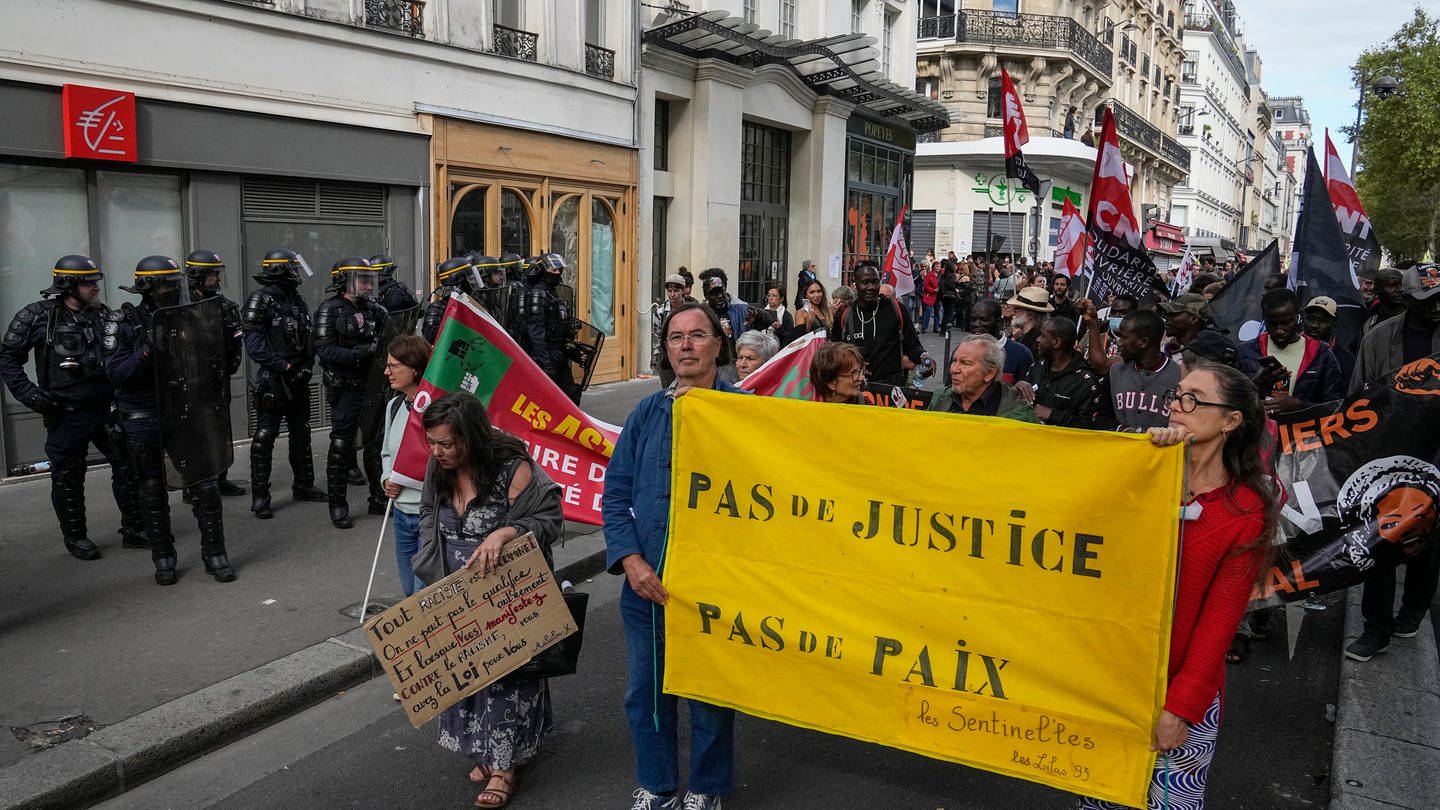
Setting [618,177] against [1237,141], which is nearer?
[618,177]

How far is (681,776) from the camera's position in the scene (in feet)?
14.7

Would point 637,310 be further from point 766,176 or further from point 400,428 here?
point 400,428

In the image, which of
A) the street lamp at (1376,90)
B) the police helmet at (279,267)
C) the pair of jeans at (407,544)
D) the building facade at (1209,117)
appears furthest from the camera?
the building facade at (1209,117)

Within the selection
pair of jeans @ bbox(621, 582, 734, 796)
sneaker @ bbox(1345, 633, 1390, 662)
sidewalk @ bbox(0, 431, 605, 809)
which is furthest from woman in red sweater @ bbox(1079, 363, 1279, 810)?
sidewalk @ bbox(0, 431, 605, 809)

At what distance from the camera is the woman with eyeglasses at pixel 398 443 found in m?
4.71

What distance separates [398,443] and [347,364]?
3141mm

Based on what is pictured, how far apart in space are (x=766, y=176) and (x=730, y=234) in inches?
115

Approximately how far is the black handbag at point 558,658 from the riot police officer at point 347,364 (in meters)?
4.31

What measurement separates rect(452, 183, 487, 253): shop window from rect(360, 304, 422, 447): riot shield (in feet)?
16.7

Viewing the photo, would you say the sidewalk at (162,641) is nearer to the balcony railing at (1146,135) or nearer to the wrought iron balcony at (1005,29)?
the wrought iron balcony at (1005,29)

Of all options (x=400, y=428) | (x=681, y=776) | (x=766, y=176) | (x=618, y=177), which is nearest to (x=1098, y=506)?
(x=681, y=776)

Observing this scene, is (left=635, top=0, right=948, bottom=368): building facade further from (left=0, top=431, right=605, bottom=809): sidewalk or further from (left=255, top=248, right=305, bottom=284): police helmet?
(left=0, top=431, right=605, bottom=809): sidewalk

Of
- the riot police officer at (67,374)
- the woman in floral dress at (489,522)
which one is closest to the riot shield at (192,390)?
the riot police officer at (67,374)

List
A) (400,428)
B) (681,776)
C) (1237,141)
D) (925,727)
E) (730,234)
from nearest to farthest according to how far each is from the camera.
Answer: (925,727), (681,776), (400,428), (730,234), (1237,141)
